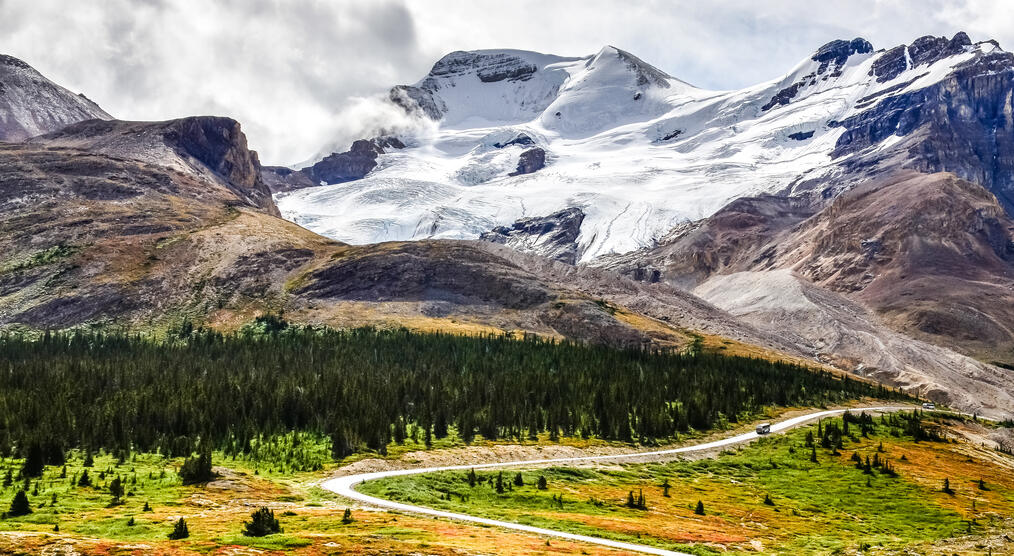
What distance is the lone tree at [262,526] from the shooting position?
1489 inches

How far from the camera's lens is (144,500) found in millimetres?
50719

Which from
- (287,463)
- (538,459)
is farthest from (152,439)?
(538,459)

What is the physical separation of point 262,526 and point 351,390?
57.8 meters

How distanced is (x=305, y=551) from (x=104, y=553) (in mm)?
7680

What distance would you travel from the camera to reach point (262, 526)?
125ft

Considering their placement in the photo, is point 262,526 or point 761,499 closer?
point 262,526

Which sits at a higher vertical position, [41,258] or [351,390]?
[41,258]

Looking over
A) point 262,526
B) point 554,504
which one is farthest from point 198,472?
point 554,504

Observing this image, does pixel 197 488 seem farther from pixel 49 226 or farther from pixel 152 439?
pixel 49 226

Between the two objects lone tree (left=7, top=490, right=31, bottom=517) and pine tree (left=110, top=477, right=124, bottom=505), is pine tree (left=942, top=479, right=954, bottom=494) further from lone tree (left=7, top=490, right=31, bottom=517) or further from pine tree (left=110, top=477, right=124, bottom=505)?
lone tree (left=7, top=490, right=31, bottom=517)

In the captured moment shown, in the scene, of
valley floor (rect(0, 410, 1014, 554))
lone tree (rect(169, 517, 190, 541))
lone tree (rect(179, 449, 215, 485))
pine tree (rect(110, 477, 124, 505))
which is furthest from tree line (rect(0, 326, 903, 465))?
lone tree (rect(169, 517, 190, 541))

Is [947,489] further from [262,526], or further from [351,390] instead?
[262,526]

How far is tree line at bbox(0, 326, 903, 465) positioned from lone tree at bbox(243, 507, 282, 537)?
97.9 ft

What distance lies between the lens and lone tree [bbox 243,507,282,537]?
37812 millimetres
